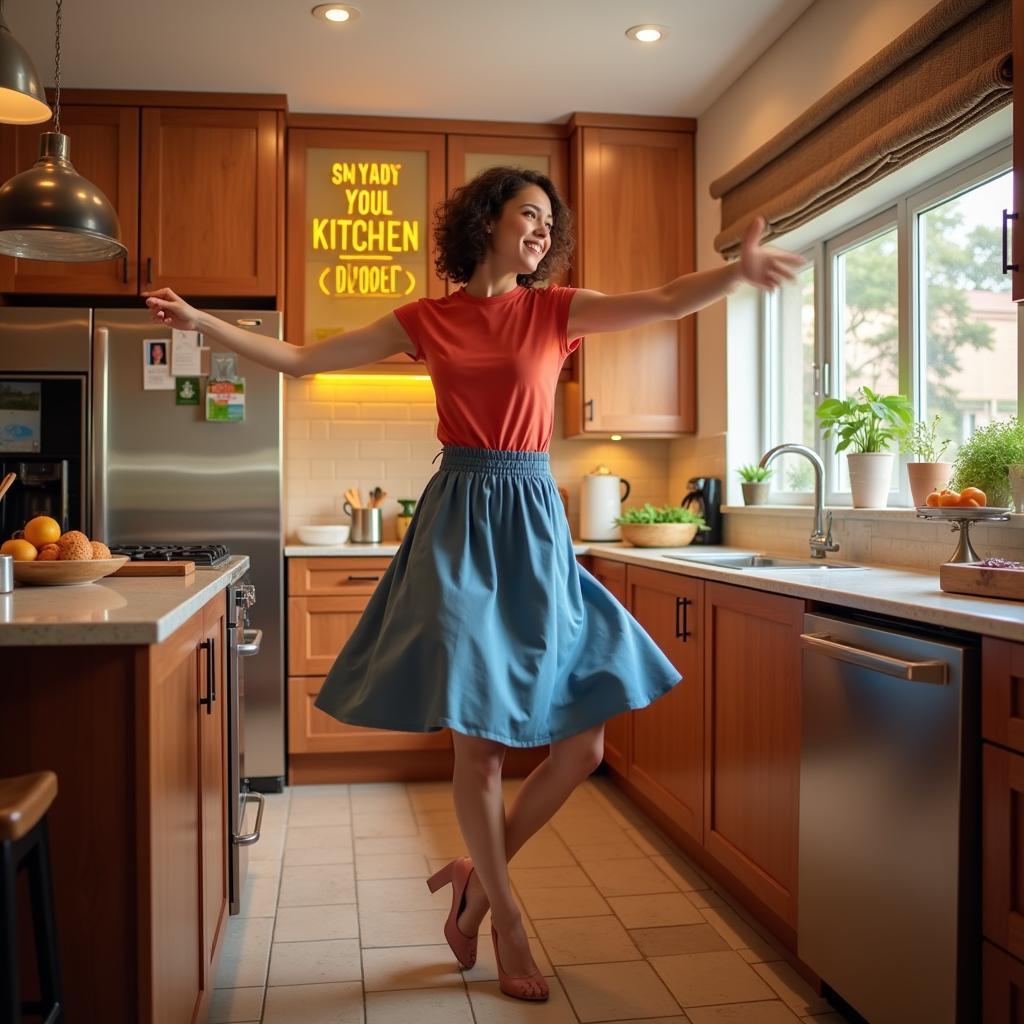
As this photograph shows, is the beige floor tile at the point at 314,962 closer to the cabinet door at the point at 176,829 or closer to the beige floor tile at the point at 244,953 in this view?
the beige floor tile at the point at 244,953

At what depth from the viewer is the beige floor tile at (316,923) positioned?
2.47m

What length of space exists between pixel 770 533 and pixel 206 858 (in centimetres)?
228

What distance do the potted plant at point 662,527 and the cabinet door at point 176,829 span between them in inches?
85.5

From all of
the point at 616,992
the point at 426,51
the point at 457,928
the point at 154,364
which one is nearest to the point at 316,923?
the point at 457,928

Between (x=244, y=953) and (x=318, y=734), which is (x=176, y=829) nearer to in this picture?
(x=244, y=953)

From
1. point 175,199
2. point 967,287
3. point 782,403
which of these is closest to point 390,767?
point 782,403

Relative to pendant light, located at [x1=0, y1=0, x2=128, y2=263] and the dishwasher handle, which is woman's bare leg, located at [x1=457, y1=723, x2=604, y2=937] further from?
pendant light, located at [x1=0, y1=0, x2=128, y2=263]

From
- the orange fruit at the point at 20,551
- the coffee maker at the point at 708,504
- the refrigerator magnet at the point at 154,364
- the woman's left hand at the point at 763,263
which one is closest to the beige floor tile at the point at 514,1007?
the orange fruit at the point at 20,551

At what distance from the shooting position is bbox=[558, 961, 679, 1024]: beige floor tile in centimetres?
209

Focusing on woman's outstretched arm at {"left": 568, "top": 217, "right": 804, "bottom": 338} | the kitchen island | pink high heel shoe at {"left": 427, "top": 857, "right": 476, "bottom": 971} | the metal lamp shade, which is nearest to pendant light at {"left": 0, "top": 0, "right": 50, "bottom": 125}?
the metal lamp shade

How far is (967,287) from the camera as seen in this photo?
2836 mm

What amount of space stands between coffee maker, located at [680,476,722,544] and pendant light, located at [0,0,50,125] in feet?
8.25

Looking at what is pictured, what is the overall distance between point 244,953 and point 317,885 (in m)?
0.45

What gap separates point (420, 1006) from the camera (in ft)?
6.95
